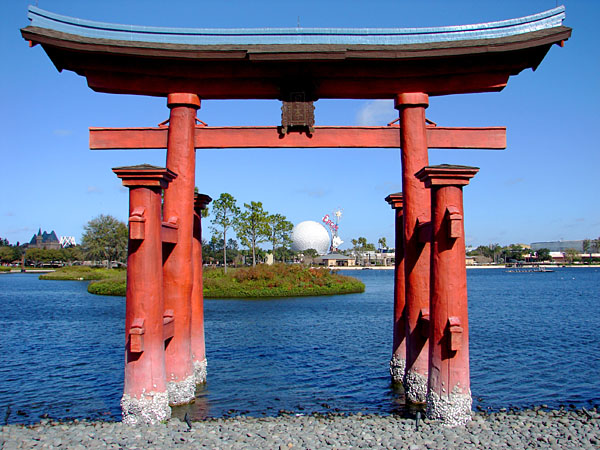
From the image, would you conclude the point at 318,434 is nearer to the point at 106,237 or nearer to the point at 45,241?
the point at 106,237

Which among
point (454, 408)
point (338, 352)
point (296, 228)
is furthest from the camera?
point (296, 228)

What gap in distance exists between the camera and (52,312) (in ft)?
94.0

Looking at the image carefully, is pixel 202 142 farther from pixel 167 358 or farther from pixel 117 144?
pixel 167 358

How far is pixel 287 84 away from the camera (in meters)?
9.80

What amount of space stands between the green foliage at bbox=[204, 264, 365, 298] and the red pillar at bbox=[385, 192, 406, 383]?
2730 centimetres

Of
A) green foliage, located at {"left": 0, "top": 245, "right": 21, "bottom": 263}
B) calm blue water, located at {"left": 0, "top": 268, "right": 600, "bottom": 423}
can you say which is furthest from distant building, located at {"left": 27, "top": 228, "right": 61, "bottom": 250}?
calm blue water, located at {"left": 0, "top": 268, "right": 600, "bottom": 423}

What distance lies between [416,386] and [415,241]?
8.85 feet

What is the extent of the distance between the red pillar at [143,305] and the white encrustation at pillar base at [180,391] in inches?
46.3

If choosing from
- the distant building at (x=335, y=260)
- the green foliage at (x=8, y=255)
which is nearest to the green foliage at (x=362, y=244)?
the distant building at (x=335, y=260)

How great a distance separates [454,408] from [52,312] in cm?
2635

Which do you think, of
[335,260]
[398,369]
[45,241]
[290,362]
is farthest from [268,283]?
[45,241]

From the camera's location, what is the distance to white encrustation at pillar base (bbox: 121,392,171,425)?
26.2 ft

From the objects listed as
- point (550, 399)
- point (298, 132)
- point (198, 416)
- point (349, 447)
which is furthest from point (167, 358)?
point (550, 399)

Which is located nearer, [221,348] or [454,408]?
[454,408]
